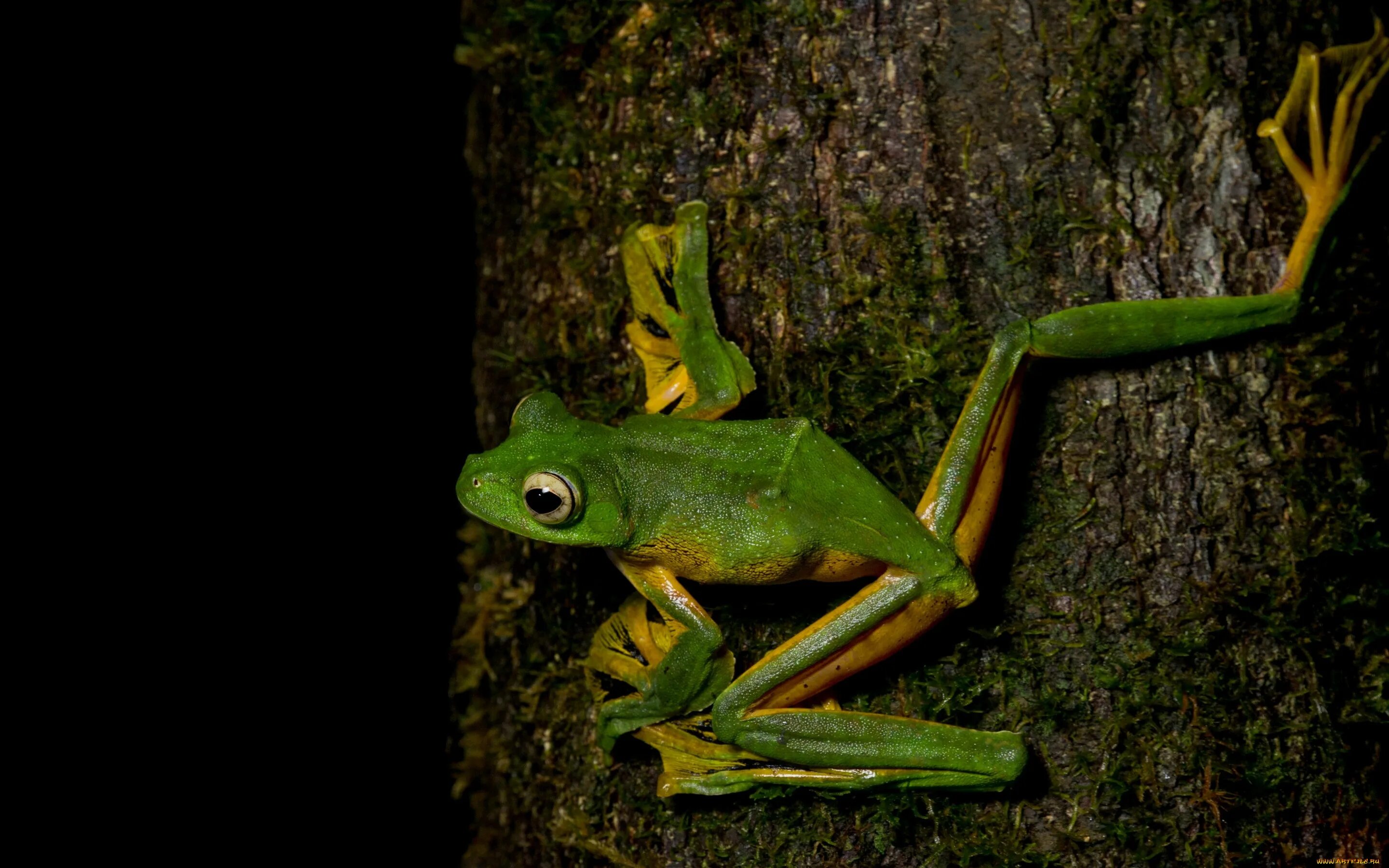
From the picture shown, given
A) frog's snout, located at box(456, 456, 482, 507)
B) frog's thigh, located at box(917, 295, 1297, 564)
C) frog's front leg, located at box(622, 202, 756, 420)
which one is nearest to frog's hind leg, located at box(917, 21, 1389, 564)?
frog's thigh, located at box(917, 295, 1297, 564)

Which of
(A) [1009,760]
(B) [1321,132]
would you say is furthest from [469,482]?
(B) [1321,132]

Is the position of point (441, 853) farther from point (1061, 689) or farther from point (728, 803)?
point (1061, 689)

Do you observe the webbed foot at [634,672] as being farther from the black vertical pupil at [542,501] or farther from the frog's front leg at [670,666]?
the black vertical pupil at [542,501]

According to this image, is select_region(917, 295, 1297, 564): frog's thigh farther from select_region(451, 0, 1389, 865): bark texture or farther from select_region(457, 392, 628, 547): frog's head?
select_region(457, 392, 628, 547): frog's head

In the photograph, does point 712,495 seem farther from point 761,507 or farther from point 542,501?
point 542,501

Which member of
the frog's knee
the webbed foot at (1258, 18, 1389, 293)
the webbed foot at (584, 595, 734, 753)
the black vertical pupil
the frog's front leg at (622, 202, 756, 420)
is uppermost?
the webbed foot at (1258, 18, 1389, 293)
